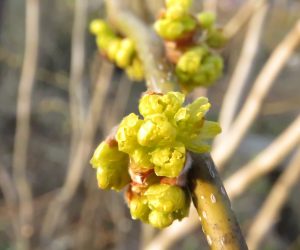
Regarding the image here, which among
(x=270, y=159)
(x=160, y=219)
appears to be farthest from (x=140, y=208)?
(x=270, y=159)


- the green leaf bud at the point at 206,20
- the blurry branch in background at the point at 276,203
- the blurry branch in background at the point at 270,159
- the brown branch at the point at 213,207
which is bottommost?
the blurry branch in background at the point at 276,203

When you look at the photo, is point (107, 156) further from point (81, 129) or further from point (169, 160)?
point (81, 129)

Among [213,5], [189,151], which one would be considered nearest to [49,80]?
[213,5]

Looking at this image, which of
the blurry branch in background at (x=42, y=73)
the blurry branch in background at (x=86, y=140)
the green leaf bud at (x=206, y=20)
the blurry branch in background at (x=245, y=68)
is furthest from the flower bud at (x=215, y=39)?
the blurry branch in background at (x=42, y=73)

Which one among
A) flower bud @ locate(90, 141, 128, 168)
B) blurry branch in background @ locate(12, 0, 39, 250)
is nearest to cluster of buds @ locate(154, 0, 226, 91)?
flower bud @ locate(90, 141, 128, 168)

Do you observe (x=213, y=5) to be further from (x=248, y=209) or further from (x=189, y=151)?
(x=248, y=209)

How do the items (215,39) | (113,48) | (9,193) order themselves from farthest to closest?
(9,193) < (113,48) < (215,39)

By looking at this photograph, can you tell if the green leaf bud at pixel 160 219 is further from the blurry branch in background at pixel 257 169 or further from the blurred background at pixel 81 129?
the blurred background at pixel 81 129
